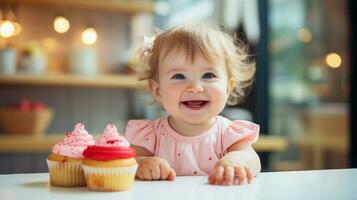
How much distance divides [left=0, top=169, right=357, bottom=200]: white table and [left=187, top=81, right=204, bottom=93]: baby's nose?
0.49 feet

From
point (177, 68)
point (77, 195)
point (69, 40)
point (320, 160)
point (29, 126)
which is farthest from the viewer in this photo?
point (320, 160)

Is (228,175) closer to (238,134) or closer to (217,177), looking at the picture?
(217,177)

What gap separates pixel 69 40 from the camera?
3381 millimetres

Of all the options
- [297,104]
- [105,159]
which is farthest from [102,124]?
[105,159]

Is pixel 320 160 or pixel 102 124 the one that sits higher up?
pixel 102 124

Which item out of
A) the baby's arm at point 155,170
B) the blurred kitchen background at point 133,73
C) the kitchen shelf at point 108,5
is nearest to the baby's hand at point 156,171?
the baby's arm at point 155,170

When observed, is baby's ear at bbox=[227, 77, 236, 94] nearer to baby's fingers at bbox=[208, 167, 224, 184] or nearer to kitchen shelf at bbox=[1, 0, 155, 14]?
baby's fingers at bbox=[208, 167, 224, 184]

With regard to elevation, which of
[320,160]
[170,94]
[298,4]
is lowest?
[320,160]

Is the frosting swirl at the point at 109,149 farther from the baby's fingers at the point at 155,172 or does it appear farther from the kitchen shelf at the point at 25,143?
the kitchen shelf at the point at 25,143

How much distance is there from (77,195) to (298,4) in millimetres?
3558

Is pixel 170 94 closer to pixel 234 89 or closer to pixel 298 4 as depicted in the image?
pixel 234 89

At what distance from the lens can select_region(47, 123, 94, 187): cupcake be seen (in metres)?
0.79

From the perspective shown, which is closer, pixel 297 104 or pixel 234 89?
pixel 234 89

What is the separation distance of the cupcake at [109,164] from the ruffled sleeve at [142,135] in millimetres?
201
